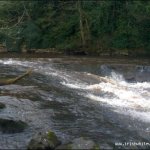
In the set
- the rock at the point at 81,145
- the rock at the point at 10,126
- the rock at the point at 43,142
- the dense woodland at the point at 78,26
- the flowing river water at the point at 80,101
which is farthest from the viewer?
the dense woodland at the point at 78,26

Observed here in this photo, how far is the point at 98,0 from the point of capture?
105 ft

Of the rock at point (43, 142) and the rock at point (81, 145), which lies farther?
the rock at point (43, 142)

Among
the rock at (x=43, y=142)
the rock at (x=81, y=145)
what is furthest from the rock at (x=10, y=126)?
the rock at (x=81, y=145)

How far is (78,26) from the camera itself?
106 ft

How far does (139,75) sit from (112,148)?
474 inches

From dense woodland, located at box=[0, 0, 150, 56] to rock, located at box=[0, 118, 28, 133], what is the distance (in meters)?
19.1

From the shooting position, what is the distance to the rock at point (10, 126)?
11.2m

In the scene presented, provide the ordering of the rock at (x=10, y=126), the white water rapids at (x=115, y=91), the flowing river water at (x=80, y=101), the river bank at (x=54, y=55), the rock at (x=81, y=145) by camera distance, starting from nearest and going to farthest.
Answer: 1. the rock at (x=81, y=145)
2. the rock at (x=10, y=126)
3. the flowing river water at (x=80, y=101)
4. the white water rapids at (x=115, y=91)
5. the river bank at (x=54, y=55)

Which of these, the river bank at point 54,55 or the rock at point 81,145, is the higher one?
the rock at point 81,145

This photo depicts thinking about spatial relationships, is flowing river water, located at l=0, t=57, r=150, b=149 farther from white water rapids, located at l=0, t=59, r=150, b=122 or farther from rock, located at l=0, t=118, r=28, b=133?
rock, located at l=0, t=118, r=28, b=133

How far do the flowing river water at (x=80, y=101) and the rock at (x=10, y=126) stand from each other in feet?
0.54

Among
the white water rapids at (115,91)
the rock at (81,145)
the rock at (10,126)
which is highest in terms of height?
the rock at (81,145)

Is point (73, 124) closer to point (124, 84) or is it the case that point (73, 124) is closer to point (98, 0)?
point (124, 84)

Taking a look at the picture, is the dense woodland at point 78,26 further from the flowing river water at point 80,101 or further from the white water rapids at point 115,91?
the white water rapids at point 115,91
